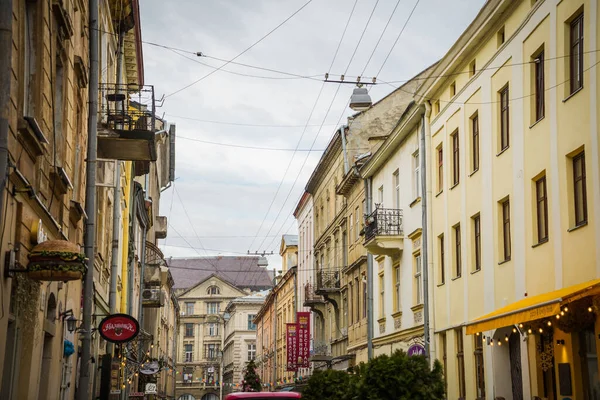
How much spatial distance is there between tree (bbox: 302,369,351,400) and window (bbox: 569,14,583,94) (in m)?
7.62

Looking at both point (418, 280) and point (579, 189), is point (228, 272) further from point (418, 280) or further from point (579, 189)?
point (579, 189)

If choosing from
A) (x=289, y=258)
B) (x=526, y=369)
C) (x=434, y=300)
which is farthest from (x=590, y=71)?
(x=289, y=258)

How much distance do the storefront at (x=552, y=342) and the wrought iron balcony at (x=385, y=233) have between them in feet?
32.1

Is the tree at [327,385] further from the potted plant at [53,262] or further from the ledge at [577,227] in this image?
the potted plant at [53,262]

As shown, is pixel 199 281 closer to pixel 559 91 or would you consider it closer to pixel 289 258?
pixel 289 258

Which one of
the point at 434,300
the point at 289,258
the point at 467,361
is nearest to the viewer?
the point at 467,361

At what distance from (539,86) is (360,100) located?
24412 mm

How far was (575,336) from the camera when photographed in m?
16.4

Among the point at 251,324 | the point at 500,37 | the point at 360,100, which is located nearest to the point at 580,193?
the point at 500,37

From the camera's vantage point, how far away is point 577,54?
16.5 metres

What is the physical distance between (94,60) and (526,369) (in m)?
10.5

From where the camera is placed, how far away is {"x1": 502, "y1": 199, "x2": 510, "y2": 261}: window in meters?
20.3

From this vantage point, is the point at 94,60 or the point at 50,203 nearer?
the point at 50,203

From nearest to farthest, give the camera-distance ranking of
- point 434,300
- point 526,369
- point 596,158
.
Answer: point 596,158 → point 526,369 → point 434,300
